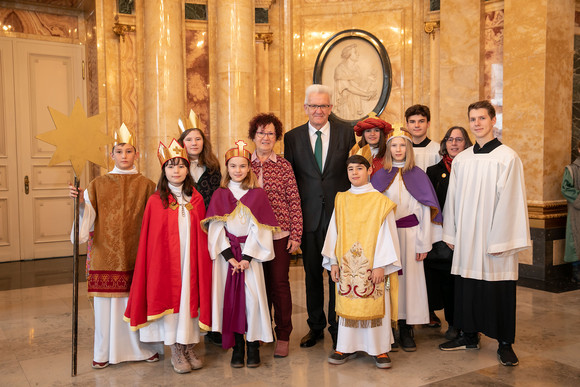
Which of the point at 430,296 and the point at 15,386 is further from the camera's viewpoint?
the point at 430,296

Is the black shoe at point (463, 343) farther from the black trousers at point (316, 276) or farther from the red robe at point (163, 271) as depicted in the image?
the red robe at point (163, 271)

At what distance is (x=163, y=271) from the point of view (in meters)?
3.92

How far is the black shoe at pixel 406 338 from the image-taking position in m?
4.36

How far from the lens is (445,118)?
25.7 ft

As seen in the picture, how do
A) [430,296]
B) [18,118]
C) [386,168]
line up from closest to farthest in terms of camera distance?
[386,168]
[430,296]
[18,118]

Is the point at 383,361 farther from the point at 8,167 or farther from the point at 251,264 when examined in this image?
the point at 8,167

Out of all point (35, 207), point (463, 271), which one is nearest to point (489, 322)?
point (463, 271)

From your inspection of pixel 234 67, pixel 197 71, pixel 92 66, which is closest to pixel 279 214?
pixel 234 67

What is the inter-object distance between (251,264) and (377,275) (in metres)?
0.92

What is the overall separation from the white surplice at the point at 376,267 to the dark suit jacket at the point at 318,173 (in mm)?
364

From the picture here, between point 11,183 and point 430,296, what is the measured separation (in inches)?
265

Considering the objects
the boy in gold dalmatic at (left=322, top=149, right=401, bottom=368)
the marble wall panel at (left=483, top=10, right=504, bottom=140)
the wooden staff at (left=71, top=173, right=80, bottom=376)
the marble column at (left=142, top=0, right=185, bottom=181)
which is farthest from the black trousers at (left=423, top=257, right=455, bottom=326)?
the marble column at (left=142, top=0, right=185, bottom=181)

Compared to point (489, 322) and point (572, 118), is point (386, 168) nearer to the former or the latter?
point (489, 322)

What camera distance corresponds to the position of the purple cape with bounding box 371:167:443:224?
4332mm
